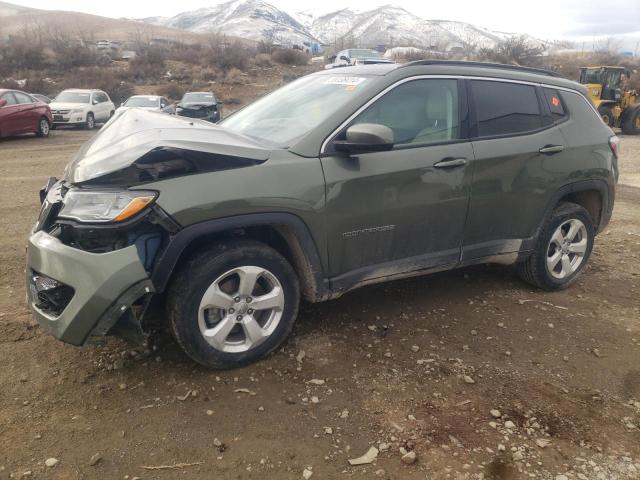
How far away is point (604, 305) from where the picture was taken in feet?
13.9

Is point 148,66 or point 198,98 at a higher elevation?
point 148,66

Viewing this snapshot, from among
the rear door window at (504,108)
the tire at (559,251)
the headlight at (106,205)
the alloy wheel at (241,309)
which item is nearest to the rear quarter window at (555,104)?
the rear door window at (504,108)

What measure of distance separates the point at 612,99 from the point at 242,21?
131480mm

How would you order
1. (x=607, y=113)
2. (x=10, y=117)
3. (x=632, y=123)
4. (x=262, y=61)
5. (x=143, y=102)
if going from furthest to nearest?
1. (x=262, y=61)
2. (x=632, y=123)
3. (x=607, y=113)
4. (x=143, y=102)
5. (x=10, y=117)

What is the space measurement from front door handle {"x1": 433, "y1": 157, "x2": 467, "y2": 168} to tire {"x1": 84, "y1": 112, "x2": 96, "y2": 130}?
17.7 meters

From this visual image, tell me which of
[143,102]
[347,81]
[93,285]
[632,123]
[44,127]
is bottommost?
[44,127]

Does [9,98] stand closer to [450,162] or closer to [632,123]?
[450,162]

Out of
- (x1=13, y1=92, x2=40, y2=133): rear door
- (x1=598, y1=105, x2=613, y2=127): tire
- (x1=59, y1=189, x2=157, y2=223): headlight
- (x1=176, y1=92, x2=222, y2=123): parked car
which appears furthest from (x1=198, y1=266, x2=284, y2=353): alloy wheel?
(x1=598, y1=105, x2=613, y2=127): tire

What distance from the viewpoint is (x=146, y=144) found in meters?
2.77

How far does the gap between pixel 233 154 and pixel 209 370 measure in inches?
49.8

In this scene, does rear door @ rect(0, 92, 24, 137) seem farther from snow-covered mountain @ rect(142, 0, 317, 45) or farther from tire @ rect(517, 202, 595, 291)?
snow-covered mountain @ rect(142, 0, 317, 45)

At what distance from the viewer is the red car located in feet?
44.0

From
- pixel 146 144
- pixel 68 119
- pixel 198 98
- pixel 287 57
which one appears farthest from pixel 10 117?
pixel 287 57

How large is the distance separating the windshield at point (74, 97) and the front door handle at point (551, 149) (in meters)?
18.4
